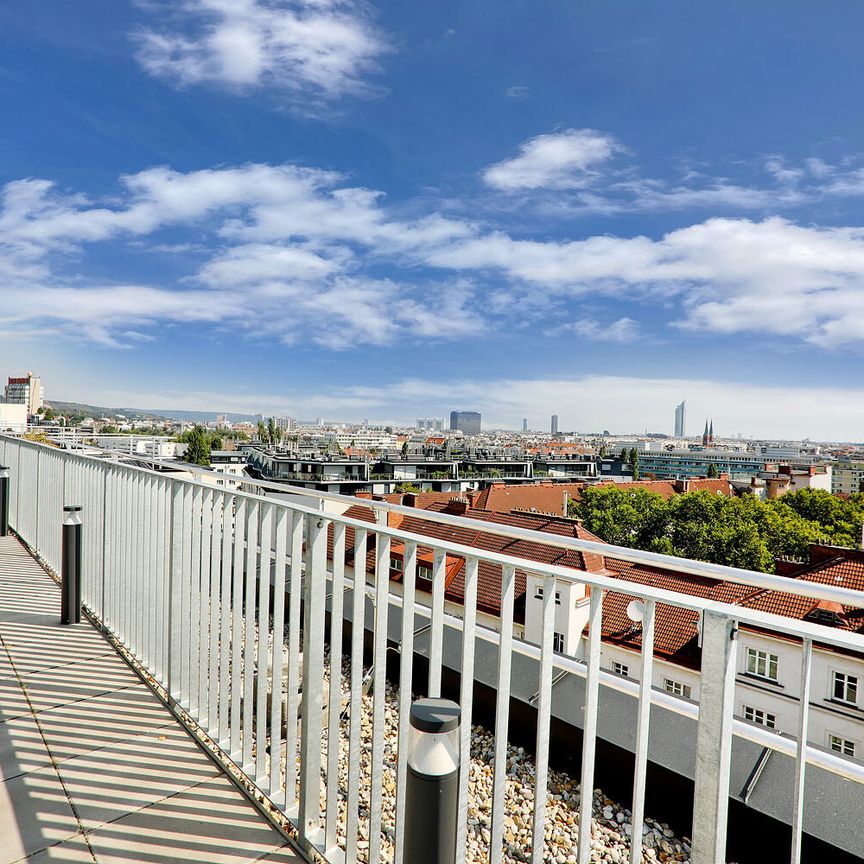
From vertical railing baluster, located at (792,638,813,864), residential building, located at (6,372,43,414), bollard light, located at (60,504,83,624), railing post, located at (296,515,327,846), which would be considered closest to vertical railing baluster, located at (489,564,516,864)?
vertical railing baluster, located at (792,638,813,864)

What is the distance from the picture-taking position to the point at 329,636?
1709 millimetres

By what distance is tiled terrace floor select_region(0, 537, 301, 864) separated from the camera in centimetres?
159

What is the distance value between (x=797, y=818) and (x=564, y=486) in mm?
53781

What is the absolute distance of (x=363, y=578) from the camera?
1509 mm

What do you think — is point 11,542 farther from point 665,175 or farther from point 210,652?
point 665,175

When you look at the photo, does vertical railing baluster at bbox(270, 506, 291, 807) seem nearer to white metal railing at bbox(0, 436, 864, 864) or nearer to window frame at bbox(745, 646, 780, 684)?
white metal railing at bbox(0, 436, 864, 864)

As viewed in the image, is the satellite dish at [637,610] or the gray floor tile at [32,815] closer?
the satellite dish at [637,610]

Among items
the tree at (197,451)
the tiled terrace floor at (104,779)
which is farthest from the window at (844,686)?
the tree at (197,451)

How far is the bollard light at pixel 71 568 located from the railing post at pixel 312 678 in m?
2.22

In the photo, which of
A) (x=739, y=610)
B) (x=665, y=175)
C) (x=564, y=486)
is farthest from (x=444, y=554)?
(x=665, y=175)

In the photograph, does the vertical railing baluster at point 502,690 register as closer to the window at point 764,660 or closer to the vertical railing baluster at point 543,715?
the vertical railing baluster at point 543,715

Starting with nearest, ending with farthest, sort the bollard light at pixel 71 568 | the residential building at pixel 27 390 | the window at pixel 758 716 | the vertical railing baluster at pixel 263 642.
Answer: the window at pixel 758 716 < the vertical railing baluster at pixel 263 642 < the bollard light at pixel 71 568 < the residential building at pixel 27 390

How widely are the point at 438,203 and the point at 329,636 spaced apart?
72.5 metres

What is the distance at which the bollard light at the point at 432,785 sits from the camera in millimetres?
1010
